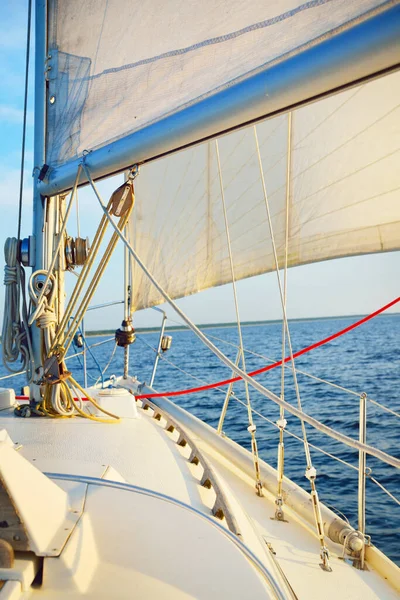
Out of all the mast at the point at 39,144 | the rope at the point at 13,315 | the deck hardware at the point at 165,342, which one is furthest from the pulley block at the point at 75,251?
the deck hardware at the point at 165,342

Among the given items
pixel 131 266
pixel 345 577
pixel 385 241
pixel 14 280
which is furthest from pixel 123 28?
pixel 131 266

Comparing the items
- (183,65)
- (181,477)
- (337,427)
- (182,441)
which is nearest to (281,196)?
(183,65)

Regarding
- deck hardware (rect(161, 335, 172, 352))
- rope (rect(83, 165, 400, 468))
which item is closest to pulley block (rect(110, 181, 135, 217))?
rope (rect(83, 165, 400, 468))

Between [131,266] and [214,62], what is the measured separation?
13.1ft

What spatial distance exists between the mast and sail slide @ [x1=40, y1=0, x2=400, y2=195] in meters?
0.09

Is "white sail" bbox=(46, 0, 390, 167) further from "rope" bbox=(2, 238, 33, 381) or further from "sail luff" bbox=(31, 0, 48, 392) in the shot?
"rope" bbox=(2, 238, 33, 381)

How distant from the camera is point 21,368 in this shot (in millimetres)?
3395

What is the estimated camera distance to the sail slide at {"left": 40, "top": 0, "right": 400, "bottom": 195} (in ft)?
4.74

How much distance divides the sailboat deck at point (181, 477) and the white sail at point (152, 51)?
165 cm

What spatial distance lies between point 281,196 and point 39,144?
6.17 feet

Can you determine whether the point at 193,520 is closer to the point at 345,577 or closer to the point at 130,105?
the point at 345,577

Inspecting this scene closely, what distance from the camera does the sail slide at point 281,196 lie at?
3.02 metres

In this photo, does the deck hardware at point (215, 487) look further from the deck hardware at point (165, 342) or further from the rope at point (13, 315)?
the deck hardware at point (165, 342)

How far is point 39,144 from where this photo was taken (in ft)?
10.9
